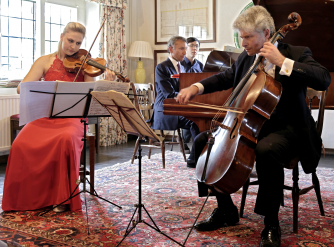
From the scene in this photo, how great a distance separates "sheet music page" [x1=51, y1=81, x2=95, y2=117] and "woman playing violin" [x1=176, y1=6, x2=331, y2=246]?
621mm

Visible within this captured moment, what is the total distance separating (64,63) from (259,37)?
151cm

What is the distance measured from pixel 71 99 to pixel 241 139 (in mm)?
1089

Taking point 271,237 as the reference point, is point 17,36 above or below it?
above

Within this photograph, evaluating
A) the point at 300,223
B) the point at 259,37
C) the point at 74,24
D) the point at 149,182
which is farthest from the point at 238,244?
the point at 74,24

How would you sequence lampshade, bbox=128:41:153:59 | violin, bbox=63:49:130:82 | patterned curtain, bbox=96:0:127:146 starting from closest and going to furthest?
1. violin, bbox=63:49:130:82
2. patterned curtain, bbox=96:0:127:146
3. lampshade, bbox=128:41:153:59

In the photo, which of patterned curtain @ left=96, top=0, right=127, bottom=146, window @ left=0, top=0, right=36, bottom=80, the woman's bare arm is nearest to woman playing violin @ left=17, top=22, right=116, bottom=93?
the woman's bare arm

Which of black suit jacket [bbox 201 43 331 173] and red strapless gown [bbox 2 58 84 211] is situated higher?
black suit jacket [bbox 201 43 331 173]

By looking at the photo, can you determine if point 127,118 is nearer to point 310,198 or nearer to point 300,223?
point 300,223

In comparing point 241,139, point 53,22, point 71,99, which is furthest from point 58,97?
point 53,22

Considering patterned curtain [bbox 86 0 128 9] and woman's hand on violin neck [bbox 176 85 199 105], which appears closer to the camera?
woman's hand on violin neck [bbox 176 85 199 105]

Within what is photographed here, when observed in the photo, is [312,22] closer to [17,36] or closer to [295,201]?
[295,201]

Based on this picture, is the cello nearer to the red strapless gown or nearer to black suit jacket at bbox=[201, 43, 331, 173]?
black suit jacket at bbox=[201, 43, 331, 173]

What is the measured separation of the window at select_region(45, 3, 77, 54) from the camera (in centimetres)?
494

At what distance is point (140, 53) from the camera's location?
5688mm
